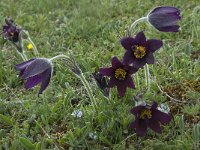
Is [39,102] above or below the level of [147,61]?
below

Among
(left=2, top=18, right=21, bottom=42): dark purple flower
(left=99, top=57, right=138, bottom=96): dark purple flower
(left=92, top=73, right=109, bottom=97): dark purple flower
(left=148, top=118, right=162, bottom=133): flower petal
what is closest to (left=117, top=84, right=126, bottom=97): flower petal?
(left=99, top=57, right=138, bottom=96): dark purple flower

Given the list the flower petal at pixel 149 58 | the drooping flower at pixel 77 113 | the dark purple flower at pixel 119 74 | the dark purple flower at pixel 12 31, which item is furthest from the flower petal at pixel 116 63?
the dark purple flower at pixel 12 31

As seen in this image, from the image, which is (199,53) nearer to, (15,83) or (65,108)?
(65,108)

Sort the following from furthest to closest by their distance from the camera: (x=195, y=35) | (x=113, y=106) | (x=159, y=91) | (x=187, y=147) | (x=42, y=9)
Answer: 1. (x=42, y=9)
2. (x=195, y=35)
3. (x=159, y=91)
4. (x=113, y=106)
5. (x=187, y=147)

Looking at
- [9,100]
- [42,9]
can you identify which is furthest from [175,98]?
[42,9]

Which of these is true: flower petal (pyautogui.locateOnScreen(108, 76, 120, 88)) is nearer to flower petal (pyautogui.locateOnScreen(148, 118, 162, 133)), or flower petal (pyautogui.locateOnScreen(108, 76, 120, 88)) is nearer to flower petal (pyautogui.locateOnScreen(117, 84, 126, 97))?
flower petal (pyautogui.locateOnScreen(117, 84, 126, 97))

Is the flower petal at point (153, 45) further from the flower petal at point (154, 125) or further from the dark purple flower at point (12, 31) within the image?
the dark purple flower at point (12, 31)

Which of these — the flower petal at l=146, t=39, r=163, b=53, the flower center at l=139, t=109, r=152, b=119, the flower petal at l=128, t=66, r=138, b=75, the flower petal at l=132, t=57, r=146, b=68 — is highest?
the flower petal at l=146, t=39, r=163, b=53
